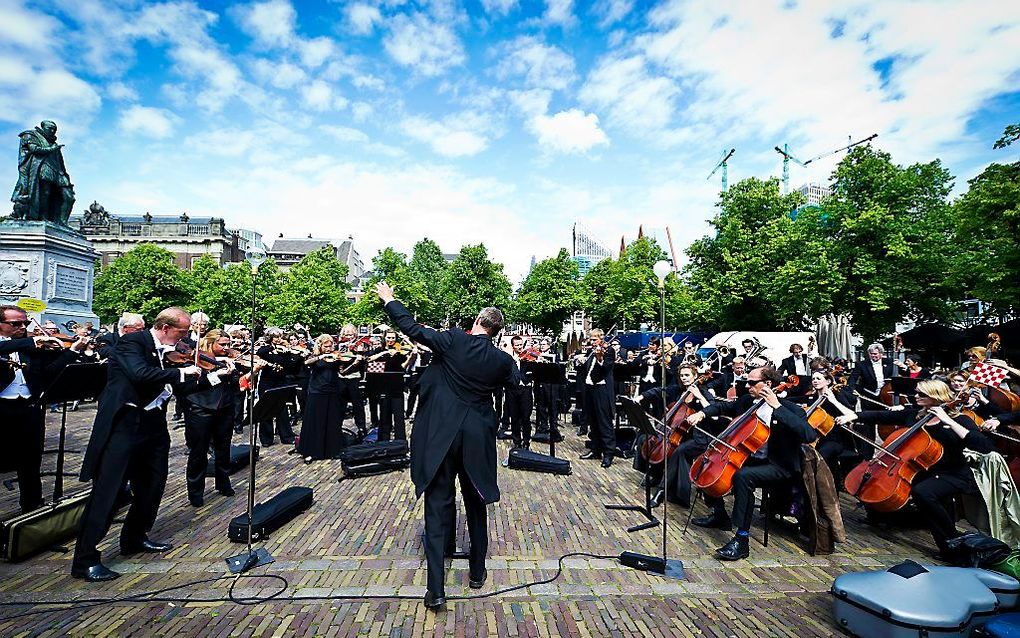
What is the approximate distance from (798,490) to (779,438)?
84 cm

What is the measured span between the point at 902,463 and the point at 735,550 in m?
2.10

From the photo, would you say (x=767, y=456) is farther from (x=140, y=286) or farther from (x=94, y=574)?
(x=140, y=286)

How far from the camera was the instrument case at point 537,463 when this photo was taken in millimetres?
8570

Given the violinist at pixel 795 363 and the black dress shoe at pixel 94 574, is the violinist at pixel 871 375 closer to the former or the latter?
the violinist at pixel 795 363

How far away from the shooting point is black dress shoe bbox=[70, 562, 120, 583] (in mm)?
4520

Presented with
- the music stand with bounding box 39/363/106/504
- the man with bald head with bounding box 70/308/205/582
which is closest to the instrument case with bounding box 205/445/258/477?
the music stand with bounding box 39/363/106/504

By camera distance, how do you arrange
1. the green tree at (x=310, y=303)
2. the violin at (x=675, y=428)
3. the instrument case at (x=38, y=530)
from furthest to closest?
1. the green tree at (x=310, y=303)
2. the violin at (x=675, y=428)
3. the instrument case at (x=38, y=530)

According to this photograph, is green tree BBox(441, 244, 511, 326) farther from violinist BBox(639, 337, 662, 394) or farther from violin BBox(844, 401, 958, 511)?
violin BBox(844, 401, 958, 511)

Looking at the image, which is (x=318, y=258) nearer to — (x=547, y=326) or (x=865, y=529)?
(x=547, y=326)

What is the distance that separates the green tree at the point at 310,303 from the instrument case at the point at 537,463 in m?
37.1

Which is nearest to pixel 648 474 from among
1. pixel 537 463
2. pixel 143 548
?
pixel 537 463

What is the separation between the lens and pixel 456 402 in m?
4.39

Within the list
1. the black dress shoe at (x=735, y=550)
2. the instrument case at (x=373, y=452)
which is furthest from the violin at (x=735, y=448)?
the instrument case at (x=373, y=452)

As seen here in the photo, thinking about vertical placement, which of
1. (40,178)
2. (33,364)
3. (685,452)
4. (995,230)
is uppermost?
(40,178)
